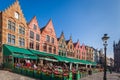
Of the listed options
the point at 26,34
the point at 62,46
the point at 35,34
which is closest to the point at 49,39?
the point at 35,34

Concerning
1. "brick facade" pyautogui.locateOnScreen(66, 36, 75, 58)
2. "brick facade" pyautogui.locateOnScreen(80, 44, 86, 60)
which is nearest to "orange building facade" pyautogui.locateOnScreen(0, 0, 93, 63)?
"brick facade" pyautogui.locateOnScreen(66, 36, 75, 58)

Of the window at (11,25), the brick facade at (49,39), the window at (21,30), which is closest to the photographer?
the window at (11,25)

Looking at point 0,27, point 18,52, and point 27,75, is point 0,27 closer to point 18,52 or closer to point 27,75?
point 18,52

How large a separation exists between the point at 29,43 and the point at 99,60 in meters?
49.7

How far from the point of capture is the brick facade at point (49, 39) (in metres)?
37.7

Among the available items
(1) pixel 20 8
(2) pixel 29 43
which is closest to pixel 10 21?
(1) pixel 20 8

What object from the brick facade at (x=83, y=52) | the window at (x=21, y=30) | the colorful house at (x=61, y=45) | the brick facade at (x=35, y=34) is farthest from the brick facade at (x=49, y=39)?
the brick facade at (x=83, y=52)

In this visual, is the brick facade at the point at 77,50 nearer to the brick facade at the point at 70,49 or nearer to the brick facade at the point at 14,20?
the brick facade at the point at 70,49

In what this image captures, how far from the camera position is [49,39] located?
39656 millimetres

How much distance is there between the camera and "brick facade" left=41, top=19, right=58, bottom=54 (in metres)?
37.7

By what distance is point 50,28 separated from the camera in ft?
133

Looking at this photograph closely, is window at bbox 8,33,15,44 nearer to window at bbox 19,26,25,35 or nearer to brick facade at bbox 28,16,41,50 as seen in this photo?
window at bbox 19,26,25,35

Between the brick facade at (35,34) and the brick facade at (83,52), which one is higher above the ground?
the brick facade at (35,34)

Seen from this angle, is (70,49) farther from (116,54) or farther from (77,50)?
(116,54)
